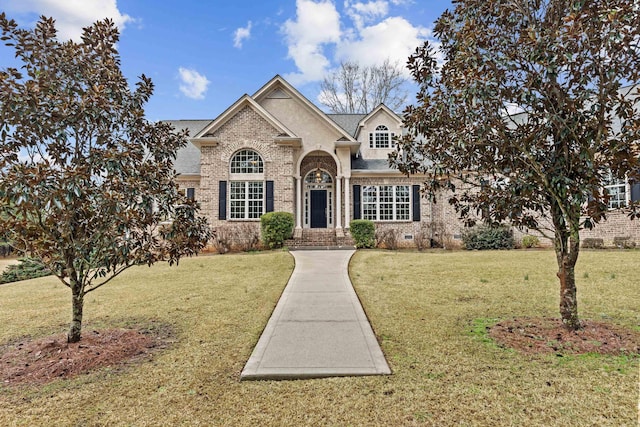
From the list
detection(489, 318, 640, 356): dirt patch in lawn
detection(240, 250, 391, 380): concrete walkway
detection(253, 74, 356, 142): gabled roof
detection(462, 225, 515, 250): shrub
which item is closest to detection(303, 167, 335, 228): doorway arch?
detection(253, 74, 356, 142): gabled roof

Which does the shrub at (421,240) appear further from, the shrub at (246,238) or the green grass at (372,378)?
the green grass at (372,378)

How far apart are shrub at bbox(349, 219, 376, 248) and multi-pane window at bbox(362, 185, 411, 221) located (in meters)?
1.56

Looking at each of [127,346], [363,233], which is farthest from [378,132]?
[127,346]

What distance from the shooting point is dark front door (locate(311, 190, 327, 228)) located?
62.3 feet

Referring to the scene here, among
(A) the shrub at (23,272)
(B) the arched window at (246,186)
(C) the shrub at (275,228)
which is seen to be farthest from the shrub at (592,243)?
(A) the shrub at (23,272)

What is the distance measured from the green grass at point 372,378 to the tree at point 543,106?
1631 millimetres

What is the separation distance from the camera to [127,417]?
3135mm

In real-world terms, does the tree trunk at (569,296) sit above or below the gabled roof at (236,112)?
below

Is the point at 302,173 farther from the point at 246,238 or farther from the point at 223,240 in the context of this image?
the point at 223,240

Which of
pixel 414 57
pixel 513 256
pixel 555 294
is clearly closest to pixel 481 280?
pixel 555 294

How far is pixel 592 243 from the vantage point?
15.4 m

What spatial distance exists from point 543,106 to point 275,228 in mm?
12202

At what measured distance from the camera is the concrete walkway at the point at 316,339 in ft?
13.1

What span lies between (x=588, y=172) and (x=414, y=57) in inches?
117
